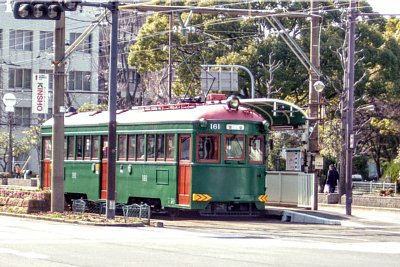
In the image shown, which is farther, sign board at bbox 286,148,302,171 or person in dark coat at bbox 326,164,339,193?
person in dark coat at bbox 326,164,339,193

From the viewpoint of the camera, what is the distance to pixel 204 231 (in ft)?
81.7

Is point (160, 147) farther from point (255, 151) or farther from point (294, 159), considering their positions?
point (294, 159)

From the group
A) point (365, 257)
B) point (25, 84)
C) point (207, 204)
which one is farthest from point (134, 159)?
point (25, 84)

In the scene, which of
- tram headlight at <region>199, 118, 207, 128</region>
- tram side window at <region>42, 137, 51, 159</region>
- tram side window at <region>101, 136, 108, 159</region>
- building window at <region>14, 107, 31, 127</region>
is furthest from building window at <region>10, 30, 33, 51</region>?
tram headlight at <region>199, 118, 207, 128</region>

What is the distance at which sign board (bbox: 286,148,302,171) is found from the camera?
115 feet

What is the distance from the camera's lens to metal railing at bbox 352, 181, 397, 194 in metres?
41.3

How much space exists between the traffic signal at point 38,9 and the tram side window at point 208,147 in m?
6.31

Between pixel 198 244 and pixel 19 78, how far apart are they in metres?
58.8

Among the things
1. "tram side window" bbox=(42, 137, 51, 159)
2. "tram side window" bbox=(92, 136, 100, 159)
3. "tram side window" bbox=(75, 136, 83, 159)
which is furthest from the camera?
"tram side window" bbox=(42, 137, 51, 159)

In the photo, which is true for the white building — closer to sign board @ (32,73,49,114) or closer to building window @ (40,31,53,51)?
building window @ (40,31,53,51)

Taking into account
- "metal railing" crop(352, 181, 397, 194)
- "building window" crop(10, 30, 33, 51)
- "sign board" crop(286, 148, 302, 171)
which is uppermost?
"building window" crop(10, 30, 33, 51)

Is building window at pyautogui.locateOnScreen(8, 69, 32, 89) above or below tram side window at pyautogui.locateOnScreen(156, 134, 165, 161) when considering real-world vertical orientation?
above

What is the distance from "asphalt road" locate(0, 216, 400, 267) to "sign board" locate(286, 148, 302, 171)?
689cm

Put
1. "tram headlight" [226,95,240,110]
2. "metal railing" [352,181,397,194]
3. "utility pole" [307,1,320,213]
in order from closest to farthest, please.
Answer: "tram headlight" [226,95,240,110] → "utility pole" [307,1,320,213] → "metal railing" [352,181,397,194]
